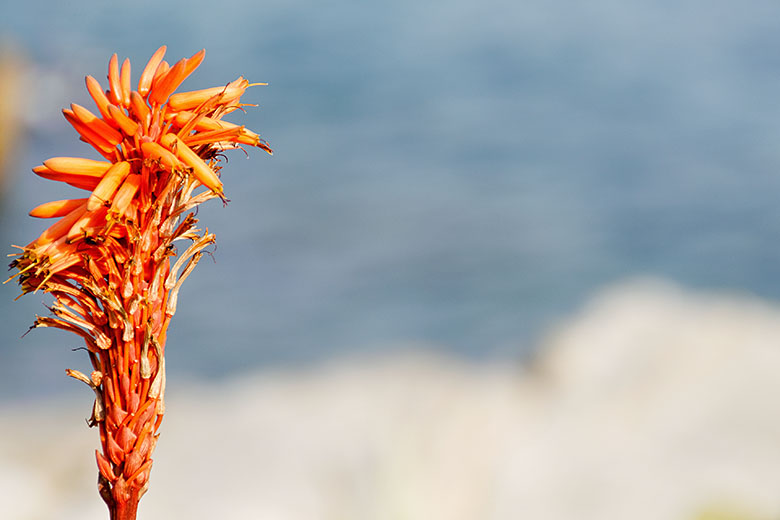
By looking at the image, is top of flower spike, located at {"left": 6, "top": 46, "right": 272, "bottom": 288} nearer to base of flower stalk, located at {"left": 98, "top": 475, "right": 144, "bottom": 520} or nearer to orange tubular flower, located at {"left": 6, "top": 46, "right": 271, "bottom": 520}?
orange tubular flower, located at {"left": 6, "top": 46, "right": 271, "bottom": 520}

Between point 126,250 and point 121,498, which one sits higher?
point 126,250

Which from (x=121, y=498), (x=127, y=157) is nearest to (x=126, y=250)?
(x=127, y=157)

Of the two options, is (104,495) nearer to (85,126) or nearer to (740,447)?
(85,126)

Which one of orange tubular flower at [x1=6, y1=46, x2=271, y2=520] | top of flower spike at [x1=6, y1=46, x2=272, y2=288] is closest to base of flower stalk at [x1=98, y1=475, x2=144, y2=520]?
orange tubular flower at [x1=6, y1=46, x2=271, y2=520]

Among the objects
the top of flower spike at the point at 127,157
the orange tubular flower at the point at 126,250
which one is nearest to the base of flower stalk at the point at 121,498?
the orange tubular flower at the point at 126,250

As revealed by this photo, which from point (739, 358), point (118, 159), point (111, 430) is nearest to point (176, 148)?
point (118, 159)

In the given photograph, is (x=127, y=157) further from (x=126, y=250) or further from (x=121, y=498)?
(x=121, y=498)

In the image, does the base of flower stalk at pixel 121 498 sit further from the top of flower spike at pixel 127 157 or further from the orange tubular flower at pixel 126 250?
the top of flower spike at pixel 127 157
